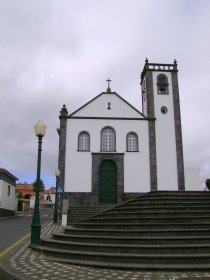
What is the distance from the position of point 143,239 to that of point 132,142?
17.2 m

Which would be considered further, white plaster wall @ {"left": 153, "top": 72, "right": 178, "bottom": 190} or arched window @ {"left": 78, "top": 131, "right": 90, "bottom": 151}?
arched window @ {"left": 78, "top": 131, "right": 90, "bottom": 151}

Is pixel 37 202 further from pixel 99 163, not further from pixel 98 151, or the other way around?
pixel 98 151

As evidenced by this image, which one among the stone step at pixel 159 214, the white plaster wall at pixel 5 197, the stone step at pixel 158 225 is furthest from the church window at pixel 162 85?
the stone step at pixel 158 225

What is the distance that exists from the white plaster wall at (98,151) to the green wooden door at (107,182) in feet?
2.65

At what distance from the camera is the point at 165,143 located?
25.3m

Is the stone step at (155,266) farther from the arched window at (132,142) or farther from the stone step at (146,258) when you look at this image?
the arched window at (132,142)

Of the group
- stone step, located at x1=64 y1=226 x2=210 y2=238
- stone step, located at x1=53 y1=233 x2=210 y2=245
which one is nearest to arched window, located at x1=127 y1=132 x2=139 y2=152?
stone step, located at x1=64 y1=226 x2=210 y2=238

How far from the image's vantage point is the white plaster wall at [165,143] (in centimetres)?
2445

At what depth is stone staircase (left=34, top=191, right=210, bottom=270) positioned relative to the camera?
7.46 meters

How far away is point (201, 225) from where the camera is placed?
30.9ft

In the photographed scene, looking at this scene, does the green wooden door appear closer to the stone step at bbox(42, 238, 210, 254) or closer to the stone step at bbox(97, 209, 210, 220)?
the stone step at bbox(97, 209, 210, 220)

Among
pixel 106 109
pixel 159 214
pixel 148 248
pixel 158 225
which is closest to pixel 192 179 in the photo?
pixel 106 109

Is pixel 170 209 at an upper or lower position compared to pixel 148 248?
upper

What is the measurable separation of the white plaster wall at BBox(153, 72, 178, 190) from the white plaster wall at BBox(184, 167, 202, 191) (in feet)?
14.7
